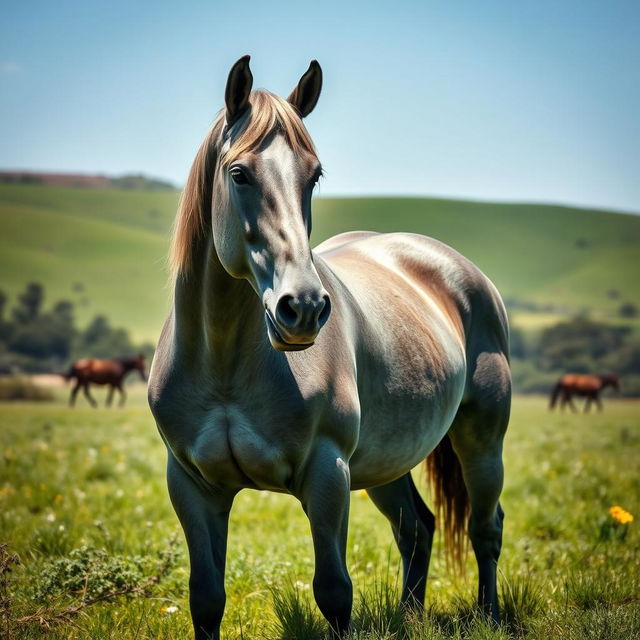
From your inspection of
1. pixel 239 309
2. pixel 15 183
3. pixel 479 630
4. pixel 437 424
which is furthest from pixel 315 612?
pixel 15 183

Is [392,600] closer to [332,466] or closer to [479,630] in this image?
[479,630]

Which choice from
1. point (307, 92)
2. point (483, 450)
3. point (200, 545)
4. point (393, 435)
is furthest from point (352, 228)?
point (200, 545)

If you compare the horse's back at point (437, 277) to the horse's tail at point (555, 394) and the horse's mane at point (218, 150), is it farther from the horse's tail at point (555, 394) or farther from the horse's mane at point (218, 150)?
the horse's tail at point (555, 394)

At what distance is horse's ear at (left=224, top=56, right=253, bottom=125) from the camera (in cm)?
292

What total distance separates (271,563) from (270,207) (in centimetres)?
312

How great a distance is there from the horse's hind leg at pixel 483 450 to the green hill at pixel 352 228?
63303 mm

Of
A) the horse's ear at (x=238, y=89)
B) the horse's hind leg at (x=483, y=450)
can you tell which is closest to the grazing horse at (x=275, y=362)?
the horse's ear at (x=238, y=89)

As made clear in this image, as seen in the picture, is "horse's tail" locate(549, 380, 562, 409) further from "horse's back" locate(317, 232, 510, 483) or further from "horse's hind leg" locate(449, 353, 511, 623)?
"horse's hind leg" locate(449, 353, 511, 623)

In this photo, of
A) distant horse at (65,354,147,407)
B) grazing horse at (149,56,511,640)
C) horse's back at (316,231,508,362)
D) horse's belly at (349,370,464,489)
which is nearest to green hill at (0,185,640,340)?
distant horse at (65,354,147,407)

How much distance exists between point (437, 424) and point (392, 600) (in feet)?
3.08

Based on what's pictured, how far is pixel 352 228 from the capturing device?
2729 inches

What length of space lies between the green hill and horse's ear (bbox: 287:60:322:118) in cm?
6454

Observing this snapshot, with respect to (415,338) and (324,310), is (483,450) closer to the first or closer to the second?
(415,338)

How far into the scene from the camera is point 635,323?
2844 inches
